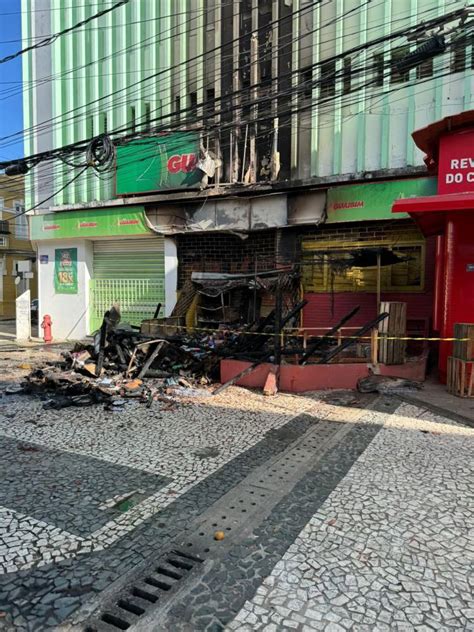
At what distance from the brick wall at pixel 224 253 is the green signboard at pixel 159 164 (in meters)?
1.80

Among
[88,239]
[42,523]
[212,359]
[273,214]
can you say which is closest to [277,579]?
[42,523]

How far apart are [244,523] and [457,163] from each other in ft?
23.7

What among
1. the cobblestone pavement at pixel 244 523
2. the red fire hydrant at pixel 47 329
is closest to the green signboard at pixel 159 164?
the red fire hydrant at pixel 47 329

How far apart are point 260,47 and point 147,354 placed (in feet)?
31.1

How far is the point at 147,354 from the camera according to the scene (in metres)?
9.17

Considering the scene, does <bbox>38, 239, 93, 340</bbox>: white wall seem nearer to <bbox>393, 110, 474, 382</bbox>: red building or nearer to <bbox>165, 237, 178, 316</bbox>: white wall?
<bbox>165, 237, 178, 316</bbox>: white wall

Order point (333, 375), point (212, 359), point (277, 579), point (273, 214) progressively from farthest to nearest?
point (273, 214)
point (212, 359)
point (333, 375)
point (277, 579)

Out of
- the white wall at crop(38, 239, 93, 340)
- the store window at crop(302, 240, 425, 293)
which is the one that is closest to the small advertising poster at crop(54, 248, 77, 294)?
the white wall at crop(38, 239, 93, 340)

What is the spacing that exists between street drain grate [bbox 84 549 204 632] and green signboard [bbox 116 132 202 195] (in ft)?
38.9

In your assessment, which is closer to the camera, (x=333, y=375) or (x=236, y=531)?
(x=236, y=531)

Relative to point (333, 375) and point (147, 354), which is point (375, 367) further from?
point (147, 354)

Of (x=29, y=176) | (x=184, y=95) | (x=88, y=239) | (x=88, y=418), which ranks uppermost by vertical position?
(x=184, y=95)

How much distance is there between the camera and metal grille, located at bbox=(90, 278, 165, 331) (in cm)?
1537

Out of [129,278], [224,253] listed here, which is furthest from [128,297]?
[224,253]
